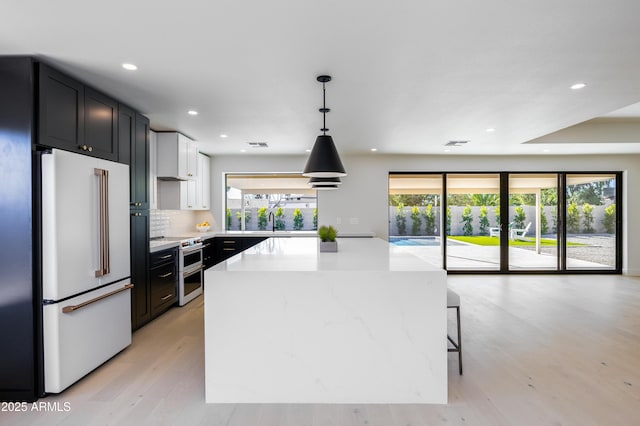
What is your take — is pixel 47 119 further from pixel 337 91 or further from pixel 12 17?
pixel 337 91

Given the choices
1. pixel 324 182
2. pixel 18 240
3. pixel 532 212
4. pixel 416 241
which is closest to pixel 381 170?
pixel 416 241

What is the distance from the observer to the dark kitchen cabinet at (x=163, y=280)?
395cm

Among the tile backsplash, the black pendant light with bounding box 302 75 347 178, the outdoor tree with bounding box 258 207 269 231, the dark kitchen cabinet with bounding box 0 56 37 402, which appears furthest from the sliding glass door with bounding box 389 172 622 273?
the dark kitchen cabinet with bounding box 0 56 37 402

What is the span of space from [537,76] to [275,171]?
4676mm

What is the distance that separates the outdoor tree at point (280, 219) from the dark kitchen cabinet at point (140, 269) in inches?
128

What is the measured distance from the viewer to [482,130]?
455cm

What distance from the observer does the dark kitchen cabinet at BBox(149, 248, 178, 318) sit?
13.0ft

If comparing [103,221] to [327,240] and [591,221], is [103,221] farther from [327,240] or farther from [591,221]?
[591,221]

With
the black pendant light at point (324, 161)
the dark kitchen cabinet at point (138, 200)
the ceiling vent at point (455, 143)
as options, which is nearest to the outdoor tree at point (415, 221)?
the ceiling vent at point (455, 143)

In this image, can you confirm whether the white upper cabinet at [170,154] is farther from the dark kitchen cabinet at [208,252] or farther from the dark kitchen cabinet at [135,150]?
the dark kitchen cabinet at [208,252]

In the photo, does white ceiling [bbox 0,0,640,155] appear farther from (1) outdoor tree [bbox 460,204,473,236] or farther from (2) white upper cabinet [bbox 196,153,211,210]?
(1) outdoor tree [bbox 460,204,473,236]

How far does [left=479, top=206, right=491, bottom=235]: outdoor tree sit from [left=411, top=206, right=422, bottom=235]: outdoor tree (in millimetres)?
1231

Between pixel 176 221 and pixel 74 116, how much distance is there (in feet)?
10.6

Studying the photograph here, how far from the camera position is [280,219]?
6887mm
